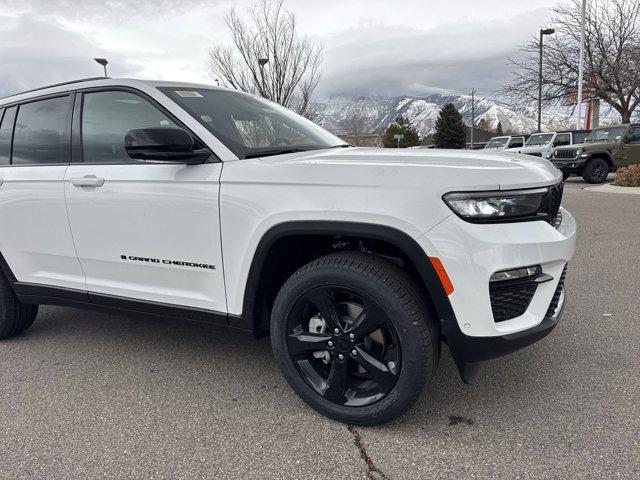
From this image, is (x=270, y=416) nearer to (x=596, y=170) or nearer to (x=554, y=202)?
(x=554, y=202)

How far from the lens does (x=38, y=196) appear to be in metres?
3.21

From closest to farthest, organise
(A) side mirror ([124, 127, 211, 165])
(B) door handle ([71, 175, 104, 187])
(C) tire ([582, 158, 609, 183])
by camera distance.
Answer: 1. (A) side mirror ([124, 127, 211, 165])
2. (B) door handle ([71, 175, 104, 187])
3. (C) tire ([582, 158, 609, 183])

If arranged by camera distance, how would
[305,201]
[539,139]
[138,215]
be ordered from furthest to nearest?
[539,139] → [138,215] → [305,201]

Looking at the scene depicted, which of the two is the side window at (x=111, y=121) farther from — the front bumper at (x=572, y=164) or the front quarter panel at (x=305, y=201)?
the front bumper at (x=572, y=164)

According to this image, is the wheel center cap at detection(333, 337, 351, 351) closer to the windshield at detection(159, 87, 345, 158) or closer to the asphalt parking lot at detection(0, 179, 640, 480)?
the asphalt parking lot at detection(0, 179, 640, 480)

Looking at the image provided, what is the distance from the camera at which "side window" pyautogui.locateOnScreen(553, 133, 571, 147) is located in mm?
19997

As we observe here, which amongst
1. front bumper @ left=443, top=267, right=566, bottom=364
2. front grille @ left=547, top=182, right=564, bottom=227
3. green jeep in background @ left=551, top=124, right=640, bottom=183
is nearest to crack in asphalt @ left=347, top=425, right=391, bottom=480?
front bumper @ left=443, top=267, right=566, bottom=364

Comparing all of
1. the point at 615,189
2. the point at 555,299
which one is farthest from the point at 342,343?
the point at 615,189

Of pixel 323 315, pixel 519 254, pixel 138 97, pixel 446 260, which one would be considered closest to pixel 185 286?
pixel 323 315

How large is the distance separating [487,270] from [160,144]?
162 centimetres

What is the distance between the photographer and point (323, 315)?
243 centimetres

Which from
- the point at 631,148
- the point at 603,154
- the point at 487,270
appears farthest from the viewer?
the point at 603,154

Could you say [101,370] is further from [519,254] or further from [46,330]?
[519,254]

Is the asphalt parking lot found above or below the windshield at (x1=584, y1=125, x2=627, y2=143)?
below
